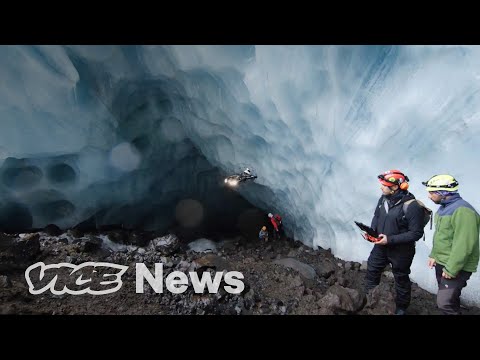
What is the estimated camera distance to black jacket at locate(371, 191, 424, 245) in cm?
290

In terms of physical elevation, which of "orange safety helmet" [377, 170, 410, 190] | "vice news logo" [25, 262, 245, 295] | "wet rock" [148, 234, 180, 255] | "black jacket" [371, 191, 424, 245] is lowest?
"wet rock" [148, 234, 180, 255]

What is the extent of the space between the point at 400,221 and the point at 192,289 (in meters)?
2.34

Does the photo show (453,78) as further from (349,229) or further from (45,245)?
(45,245)

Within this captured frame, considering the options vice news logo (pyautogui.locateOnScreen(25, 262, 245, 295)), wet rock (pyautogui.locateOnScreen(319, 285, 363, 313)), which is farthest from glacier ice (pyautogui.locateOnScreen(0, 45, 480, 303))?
vice news logo (pyautogui.locateOnScreen(25, 262, 245, 295))

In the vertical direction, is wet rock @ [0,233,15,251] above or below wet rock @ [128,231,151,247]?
above

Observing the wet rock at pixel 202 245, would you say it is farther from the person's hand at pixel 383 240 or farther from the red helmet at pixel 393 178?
the red helmet at pixel 393 178

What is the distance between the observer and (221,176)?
8.84 meters

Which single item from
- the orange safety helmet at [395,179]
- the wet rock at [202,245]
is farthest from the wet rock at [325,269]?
the wet rock at [202,245]

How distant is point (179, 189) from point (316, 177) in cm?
425

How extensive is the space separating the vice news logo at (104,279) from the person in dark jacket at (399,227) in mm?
1663

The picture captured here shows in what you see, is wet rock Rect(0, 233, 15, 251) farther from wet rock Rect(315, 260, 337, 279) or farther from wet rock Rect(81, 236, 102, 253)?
wet rock Rect(315, 260, 337, 279)

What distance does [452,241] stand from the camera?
2750 mm

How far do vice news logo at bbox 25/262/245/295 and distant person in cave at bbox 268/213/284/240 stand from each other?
3.42m

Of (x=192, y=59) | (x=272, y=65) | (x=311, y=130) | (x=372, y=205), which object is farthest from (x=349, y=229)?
(x=192, y=59)
